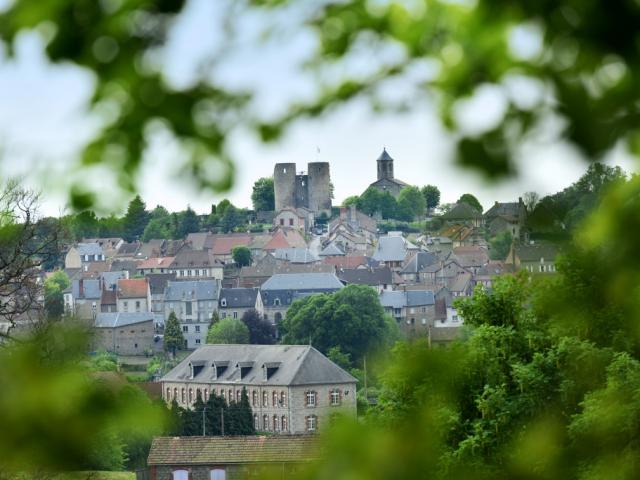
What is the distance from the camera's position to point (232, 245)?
100500 millimetres

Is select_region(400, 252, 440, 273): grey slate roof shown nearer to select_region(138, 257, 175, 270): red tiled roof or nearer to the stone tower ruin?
select_region(138, 257, 175, 270): red tiled roof

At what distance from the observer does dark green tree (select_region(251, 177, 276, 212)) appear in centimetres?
11681

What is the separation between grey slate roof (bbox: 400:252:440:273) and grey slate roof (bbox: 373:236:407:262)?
4.36 m

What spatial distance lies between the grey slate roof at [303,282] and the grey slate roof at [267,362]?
20.2 metres

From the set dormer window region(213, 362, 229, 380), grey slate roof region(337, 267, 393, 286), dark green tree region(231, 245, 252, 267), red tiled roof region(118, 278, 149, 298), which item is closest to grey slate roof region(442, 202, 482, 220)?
dormer window region(213, 362, 229, 380)

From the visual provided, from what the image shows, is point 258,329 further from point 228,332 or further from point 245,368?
point 245,368

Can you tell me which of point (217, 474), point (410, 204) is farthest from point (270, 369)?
point (410, 204)

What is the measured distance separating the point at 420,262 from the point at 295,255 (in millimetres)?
9612

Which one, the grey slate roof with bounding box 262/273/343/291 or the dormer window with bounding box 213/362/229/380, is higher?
the grey slate roof with bounding box 262/273/343/291

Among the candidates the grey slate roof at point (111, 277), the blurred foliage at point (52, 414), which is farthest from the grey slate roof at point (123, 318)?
the blurred foliage at point (52, 414)

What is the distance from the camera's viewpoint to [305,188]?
114 meters

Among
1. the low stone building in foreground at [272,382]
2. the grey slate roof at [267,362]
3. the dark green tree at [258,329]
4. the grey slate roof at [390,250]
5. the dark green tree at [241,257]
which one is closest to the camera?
the low stone building in foreground at [272,382]

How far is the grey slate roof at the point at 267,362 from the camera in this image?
2203 inches

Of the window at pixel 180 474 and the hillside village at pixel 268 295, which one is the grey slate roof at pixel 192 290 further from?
the window at pixel 180 474
